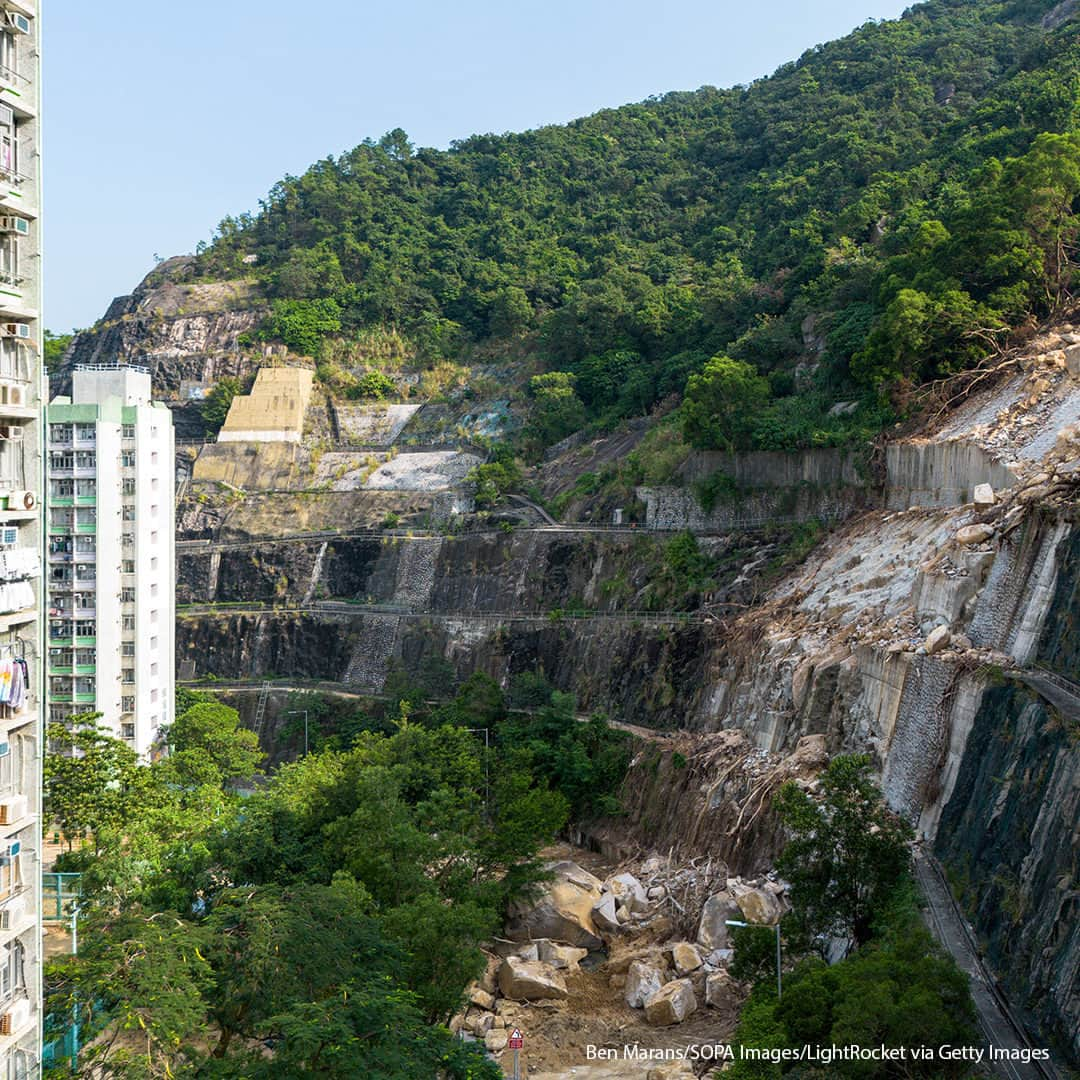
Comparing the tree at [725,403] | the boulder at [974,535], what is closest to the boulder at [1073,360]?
the boulder at [974,535]

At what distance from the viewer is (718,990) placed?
2916 centimetres

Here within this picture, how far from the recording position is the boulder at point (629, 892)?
116 feet

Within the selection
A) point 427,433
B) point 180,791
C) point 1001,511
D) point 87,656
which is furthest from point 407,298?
point 1001,511

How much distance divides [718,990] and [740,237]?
193 feet

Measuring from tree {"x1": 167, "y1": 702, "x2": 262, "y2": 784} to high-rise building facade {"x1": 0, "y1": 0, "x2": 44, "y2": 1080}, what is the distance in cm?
2607

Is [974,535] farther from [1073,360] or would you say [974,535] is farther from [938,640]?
[1073,360]

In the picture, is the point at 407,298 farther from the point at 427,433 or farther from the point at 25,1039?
the point at 25,1039

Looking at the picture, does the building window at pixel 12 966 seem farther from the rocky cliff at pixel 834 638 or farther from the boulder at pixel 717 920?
the boulder at pixel 717 920

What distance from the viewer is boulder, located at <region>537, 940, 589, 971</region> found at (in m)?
33.0

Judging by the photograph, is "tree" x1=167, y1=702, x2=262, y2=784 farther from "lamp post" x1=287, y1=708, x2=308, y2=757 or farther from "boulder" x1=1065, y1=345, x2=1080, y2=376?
"boulder" x1=1065, y1=345, x2=1080, y2=376

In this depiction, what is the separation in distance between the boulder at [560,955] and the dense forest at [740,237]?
837 inches

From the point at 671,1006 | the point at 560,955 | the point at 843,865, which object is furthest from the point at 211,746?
the point at 843,865

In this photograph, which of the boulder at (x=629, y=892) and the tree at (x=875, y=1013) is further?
the boulder at (x=629, y=892)

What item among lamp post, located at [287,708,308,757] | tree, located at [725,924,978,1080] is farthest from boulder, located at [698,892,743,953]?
lamp post, located at [287,708,308,757]
